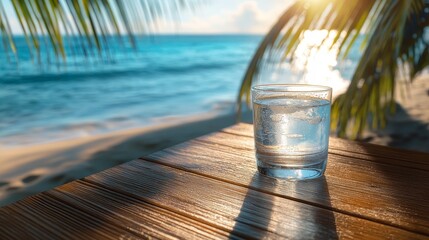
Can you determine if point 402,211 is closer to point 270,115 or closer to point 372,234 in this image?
point 372,234

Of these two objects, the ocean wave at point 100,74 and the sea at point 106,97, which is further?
the ocean wave at point 100,74

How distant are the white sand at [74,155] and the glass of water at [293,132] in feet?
6.65

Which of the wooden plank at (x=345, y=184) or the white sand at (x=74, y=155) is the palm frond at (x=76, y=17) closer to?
the wooden plank at (x=345, y=184)

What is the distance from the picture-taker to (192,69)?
1238 cm

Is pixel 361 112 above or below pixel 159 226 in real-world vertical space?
below

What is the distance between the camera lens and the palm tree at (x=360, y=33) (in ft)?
3.44

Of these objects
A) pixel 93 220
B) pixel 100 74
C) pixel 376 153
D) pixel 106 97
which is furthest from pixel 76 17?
pixel 100 74

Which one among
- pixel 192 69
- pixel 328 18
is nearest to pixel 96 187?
pixel 328 18

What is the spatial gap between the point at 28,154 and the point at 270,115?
303cm

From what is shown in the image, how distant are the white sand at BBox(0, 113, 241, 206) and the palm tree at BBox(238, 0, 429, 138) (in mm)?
1638

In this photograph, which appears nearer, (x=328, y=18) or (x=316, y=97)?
(x=316, y=97)

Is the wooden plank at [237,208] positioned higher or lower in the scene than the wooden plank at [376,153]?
A: higher

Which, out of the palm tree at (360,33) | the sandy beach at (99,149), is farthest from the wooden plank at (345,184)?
the sandy beach at (99,149)

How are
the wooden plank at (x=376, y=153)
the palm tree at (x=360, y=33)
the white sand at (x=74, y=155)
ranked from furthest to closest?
the white sand at (x=74, y=155) → the palm tree at (x=360, y=33) → the wooden plank at (x=376, y=153)
